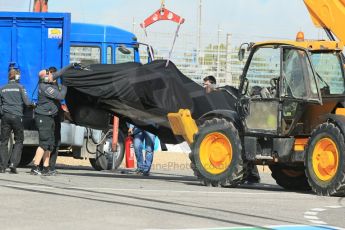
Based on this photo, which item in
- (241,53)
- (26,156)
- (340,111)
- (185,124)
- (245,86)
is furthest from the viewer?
(26,156)

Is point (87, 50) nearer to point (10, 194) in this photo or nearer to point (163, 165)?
point (163, 165)

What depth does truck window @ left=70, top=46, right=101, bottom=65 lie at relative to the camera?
869 inches

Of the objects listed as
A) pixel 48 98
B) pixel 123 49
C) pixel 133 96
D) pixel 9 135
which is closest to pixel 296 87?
pixel 133 96

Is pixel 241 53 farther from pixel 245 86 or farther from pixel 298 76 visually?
pixel 298 76

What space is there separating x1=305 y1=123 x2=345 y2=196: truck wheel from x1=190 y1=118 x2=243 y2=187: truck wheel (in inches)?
57.7

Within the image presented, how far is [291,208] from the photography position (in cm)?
1217

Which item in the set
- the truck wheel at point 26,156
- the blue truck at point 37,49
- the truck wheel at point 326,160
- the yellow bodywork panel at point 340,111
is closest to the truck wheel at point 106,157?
the blue truck at point 37,49

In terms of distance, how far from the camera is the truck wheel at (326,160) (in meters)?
13.9

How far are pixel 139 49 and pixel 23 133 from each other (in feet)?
16.9

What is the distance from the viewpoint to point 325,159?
1430cm

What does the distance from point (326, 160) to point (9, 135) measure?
708 centimetres

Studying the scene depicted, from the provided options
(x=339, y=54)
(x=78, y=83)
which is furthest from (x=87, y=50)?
(x=339, y=54)

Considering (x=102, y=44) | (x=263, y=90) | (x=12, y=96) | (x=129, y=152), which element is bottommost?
(x=129, y=152)

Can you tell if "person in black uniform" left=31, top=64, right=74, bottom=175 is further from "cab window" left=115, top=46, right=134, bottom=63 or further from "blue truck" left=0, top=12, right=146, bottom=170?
"cab window" left=115, top=46, right=134, bottom=63
